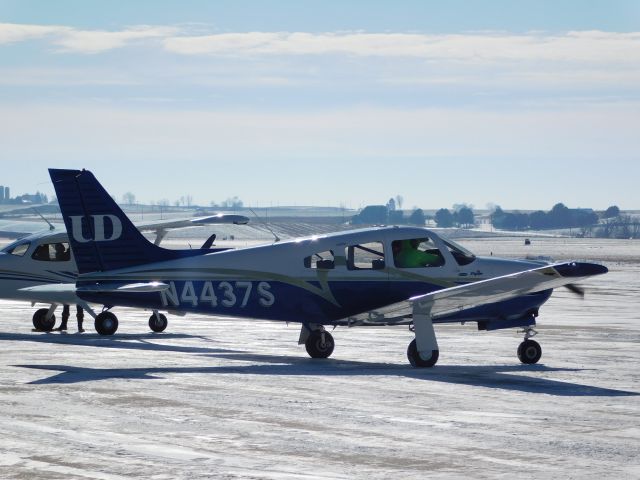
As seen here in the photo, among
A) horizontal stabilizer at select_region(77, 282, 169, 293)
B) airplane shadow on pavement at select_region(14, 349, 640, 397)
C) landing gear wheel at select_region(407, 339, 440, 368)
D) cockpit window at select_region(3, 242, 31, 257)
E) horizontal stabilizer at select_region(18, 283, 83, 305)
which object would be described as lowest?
airplane shadow on pavement at select_region(14, 349, 640, 397)

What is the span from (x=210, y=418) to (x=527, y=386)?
224 inches

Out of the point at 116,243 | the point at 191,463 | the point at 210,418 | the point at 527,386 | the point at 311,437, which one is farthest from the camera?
the point at 116,243

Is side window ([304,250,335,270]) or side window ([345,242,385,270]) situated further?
side window ([345,242,385,270])

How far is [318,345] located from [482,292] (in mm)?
3785

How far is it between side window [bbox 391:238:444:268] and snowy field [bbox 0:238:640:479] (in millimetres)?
1867

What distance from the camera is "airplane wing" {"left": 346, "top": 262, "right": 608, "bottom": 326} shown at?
18391 millimetres

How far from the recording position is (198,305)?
20844 millimetres

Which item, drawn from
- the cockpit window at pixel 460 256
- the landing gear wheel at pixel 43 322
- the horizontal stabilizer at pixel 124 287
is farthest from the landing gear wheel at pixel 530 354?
the landing gear wheel at pixel 43 322

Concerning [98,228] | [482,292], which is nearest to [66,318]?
[98,228]

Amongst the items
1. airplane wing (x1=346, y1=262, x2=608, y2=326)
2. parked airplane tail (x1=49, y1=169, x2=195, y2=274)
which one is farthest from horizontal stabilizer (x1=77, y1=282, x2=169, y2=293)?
airplane wing (x1=346, y1=262, x2=608, y2=326)

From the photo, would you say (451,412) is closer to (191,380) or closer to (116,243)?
(191,380)

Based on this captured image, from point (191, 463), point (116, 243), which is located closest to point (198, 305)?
point (116, 243)

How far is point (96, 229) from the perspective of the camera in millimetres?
22500

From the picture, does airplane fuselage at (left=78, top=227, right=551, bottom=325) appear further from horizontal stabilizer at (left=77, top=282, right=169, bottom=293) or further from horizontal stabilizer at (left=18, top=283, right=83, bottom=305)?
horizontal stabilizer at (left=18, top=283, right=83, bottom=305)
